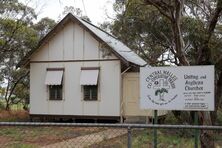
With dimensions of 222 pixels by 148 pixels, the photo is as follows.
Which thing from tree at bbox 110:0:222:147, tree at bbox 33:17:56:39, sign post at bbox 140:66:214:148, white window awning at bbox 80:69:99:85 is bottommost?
sign post at bbox 140:66:214:148

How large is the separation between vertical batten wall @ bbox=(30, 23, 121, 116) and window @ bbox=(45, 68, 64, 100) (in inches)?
10.5

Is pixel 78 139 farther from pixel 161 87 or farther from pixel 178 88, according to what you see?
pixel 178 88

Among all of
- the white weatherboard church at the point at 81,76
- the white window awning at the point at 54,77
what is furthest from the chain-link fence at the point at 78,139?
the white window awning at the point at 54,77

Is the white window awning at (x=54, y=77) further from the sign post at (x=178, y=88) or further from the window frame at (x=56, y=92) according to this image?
the sign post at (x=178, y=88)

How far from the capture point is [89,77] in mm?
23562

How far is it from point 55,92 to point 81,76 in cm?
205

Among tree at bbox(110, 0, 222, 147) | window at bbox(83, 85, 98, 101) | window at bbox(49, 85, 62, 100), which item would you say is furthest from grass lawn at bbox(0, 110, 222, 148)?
window at bbox(49, 85, 62, 100)

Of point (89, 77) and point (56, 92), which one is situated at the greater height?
point (89, 77)

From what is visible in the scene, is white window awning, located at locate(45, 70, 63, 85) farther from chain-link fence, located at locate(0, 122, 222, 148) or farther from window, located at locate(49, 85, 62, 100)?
chain-link fence, located at locate(0, 122, 222, 148)

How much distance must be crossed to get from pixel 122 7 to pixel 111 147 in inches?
241

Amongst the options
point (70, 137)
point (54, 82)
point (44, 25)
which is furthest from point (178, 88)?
point (44, 25)

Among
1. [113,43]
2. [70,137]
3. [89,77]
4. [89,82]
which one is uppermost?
[113,43]

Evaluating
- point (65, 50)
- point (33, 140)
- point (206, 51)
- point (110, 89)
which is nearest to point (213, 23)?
point (206, 51)

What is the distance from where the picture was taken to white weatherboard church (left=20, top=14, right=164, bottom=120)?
76.6ft
